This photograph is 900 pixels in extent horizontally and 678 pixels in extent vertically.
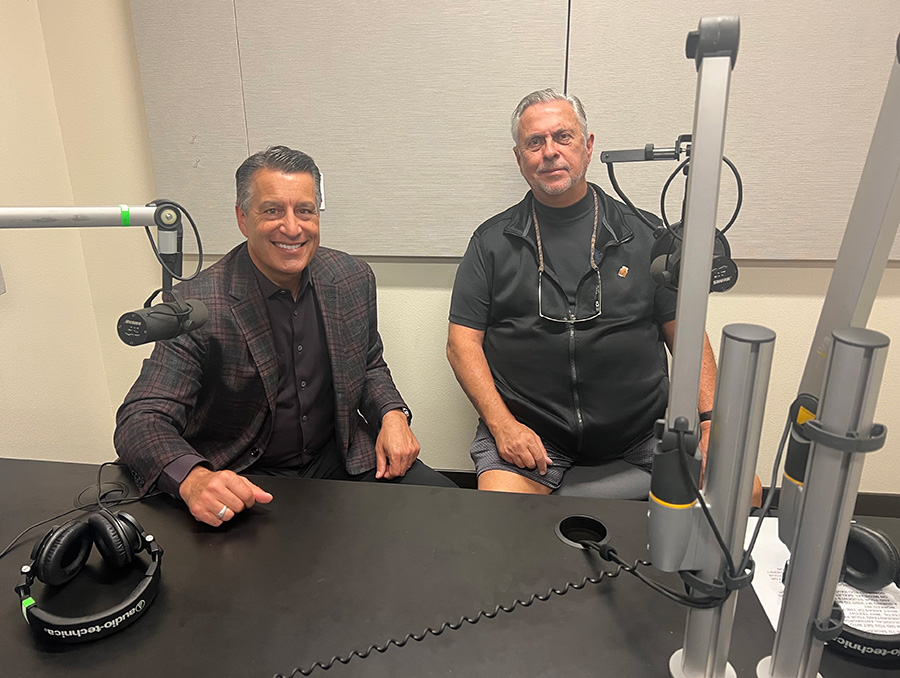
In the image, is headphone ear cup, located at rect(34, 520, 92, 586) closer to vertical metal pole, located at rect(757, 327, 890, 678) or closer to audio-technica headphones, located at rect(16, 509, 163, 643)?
audio-technica headphones, located at rect(16, 509, 163, 643)

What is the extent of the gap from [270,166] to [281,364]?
0.53 m

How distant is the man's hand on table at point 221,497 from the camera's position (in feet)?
3.38

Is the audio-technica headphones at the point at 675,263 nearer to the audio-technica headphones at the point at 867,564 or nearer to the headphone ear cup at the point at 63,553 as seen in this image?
the audio-technica headphones at the point at 867,564

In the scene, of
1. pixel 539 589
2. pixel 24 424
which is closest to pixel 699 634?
pixel 539 589

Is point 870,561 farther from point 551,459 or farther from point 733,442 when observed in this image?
point 551,459

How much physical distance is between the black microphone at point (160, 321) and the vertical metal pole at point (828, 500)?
0.80 meters

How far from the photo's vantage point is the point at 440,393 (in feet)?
8.13

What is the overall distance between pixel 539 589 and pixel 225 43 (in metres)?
2.07

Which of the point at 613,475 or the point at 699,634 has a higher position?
the point at 699,634

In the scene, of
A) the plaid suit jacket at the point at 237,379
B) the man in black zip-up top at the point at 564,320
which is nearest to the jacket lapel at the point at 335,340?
the plaid suit jacket at the point at 237,379

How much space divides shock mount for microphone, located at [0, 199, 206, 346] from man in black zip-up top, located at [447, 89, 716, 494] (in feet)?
3.79

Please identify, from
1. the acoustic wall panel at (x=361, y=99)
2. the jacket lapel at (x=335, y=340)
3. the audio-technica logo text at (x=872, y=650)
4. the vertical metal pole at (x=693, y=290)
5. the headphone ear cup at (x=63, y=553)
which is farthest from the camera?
the acoustic wall panel at (x=361, y=99)

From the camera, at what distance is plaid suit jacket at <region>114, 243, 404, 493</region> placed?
4.35ft

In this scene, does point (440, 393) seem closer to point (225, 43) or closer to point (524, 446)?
point (524, 446)
